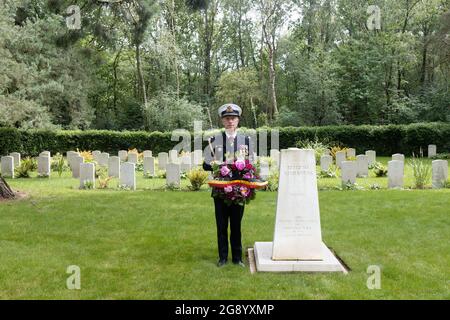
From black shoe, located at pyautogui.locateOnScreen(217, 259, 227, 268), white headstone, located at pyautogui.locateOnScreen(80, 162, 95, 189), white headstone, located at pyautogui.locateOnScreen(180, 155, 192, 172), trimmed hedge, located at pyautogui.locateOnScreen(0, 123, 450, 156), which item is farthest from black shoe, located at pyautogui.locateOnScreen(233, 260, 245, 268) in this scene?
trimmed hedge, located at pyautogui.locateOnScreen(0, 123, 450, 156)

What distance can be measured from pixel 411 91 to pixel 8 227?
34.0 metres

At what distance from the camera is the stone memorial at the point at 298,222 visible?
551cm

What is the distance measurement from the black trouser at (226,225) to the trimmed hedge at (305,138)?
63.3 feet

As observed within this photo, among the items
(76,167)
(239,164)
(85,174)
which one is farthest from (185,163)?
(239,164)

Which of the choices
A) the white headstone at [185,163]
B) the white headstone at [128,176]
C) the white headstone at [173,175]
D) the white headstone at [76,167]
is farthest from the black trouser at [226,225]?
the white headstone at [76,167]

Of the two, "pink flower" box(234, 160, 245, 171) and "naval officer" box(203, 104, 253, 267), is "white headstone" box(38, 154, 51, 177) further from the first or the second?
"pink flower" box(234, 160, 245, 171)

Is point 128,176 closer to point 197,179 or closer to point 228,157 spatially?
point 197,179

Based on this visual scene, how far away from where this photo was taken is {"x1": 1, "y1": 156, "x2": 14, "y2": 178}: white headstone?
51.4 ft

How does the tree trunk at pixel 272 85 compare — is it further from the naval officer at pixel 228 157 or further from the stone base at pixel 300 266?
the stone base at pixel 300 266

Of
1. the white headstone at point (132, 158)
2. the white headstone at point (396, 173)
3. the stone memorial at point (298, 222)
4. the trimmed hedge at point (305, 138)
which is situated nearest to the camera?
the stone memorial at point (298, 222)

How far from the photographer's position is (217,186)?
5.40 meters

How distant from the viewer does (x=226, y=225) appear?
5.65 m

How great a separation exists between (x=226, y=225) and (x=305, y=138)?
803 inches
